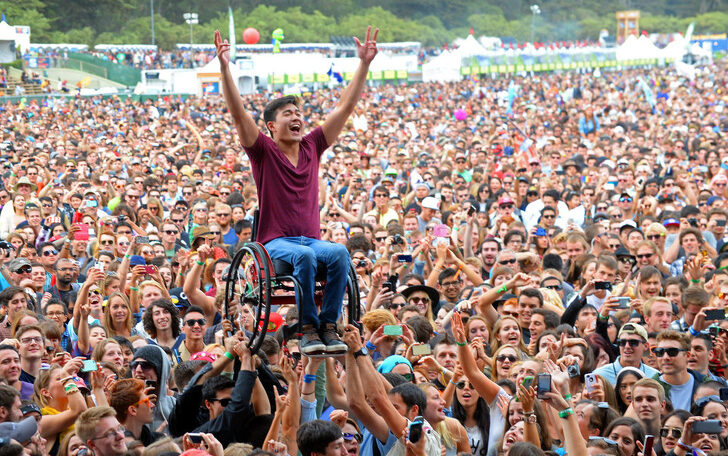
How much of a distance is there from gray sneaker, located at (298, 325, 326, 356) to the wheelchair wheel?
22cm

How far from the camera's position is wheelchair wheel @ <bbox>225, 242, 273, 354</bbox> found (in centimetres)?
545

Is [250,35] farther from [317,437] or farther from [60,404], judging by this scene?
[317,437]

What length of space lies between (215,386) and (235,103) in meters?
1.69

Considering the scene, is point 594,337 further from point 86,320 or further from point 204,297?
point 86,320

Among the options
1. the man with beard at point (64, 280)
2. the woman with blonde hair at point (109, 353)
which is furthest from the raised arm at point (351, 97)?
the man with beard at point (64, 280)

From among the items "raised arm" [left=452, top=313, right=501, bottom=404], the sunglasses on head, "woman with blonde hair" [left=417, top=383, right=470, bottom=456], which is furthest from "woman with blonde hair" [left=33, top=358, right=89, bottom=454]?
the sunglasses on head

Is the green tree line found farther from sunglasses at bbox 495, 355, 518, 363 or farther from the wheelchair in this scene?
the wheelchair

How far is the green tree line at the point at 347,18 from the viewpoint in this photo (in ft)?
223

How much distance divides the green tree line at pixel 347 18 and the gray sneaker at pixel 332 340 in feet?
192

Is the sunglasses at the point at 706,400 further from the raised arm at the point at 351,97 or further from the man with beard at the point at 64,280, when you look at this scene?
the man with beard at the point at 64,280

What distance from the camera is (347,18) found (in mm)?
84312

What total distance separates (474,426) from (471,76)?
147 ft

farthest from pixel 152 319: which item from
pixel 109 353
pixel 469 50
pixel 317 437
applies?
pixel 469 50

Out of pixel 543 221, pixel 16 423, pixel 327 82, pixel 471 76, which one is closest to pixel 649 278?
pixel 543 221
